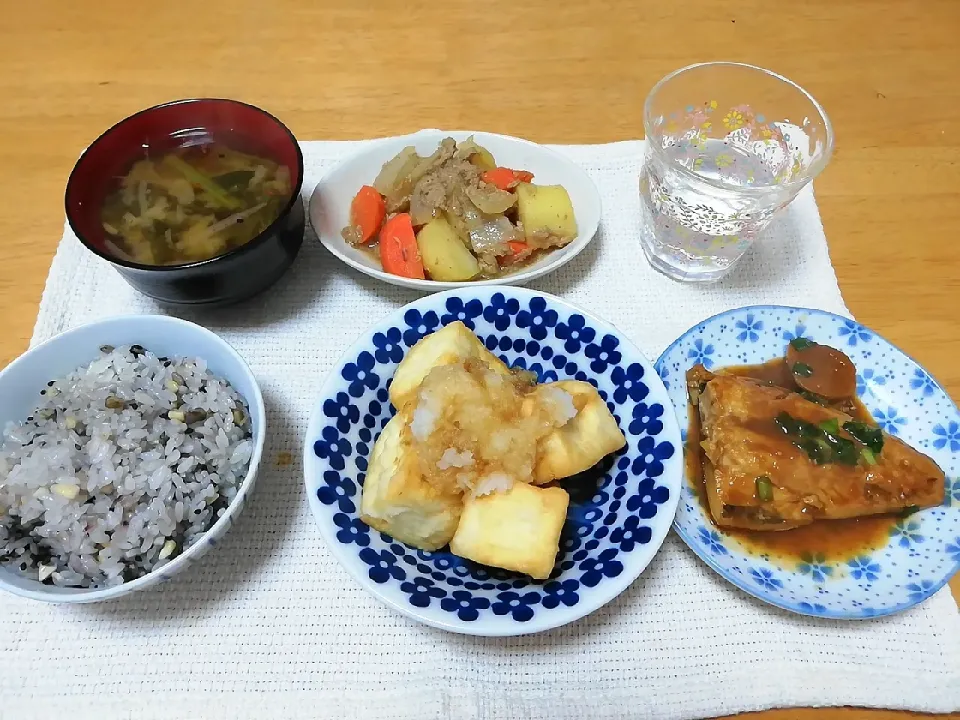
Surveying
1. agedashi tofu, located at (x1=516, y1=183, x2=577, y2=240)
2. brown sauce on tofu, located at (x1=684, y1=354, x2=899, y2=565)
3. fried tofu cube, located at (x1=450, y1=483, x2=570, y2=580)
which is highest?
agedashi tofu, located at (x1=516, y1=183, x2=577, y2=240)

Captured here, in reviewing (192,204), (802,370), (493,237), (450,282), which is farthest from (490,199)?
(802,370)

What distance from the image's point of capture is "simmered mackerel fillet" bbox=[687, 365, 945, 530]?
1.38 metres

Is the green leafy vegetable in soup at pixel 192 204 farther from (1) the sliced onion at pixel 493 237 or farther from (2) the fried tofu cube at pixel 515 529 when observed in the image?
(2) the fried tofu cube at pixel 515 529


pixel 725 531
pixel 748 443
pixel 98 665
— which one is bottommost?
pixel 98 665

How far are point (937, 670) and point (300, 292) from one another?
65.5 inches

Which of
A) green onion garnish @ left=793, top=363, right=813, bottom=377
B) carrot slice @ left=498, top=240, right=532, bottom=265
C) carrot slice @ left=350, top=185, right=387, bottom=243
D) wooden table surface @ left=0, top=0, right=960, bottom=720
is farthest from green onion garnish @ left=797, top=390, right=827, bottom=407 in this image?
carrot slice @ left=350, top=185, right=387, bottom=243

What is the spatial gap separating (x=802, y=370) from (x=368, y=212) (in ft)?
3.91

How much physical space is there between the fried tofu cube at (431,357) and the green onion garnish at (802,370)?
743 millimetres

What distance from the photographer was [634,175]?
6.98 feet

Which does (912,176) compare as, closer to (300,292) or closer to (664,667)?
(664,667)

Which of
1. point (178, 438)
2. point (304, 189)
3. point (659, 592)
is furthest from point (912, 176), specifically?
point (178, 438)

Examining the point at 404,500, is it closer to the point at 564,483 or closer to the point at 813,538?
the point at 564,483

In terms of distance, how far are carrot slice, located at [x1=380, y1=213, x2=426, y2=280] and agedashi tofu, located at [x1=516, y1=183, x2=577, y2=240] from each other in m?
0.30

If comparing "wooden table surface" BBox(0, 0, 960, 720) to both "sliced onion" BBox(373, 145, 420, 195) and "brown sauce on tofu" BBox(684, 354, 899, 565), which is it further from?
"brown sauce on tofu" BBox(684, 354, 899, 565)
